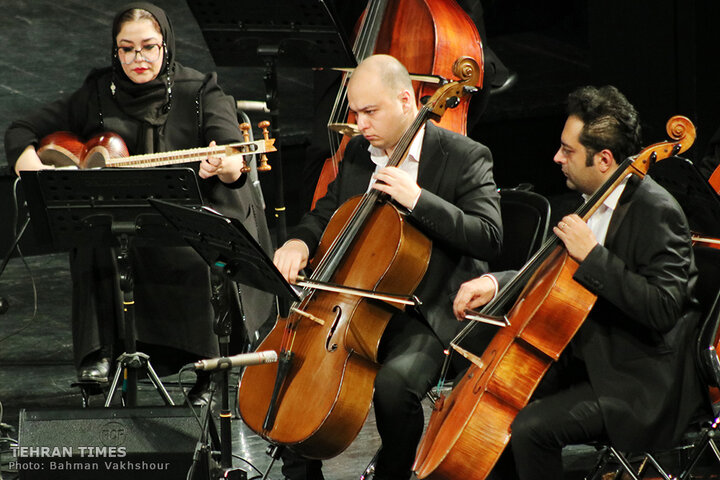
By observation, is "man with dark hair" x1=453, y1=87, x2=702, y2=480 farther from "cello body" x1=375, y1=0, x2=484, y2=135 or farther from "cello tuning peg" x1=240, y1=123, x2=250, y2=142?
"cello tuning peg" x1=240, y1=123, x2=250, y2=142

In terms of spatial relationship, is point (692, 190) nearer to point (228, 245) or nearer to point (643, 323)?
point (643, 323)

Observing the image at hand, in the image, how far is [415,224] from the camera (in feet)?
11.2

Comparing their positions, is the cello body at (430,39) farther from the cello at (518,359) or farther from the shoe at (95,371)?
the shoe at (95,371)

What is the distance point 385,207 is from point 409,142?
201 mm

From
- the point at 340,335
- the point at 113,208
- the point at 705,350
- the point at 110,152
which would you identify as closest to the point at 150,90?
the point at 110,152

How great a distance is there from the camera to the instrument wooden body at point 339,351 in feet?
10.6

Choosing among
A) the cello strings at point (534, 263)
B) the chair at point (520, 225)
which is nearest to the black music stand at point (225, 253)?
the cello strings at point (534, 263)

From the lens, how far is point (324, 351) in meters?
3.26

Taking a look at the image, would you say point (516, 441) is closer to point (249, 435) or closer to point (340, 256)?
point (340, 256)

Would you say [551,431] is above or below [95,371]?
above

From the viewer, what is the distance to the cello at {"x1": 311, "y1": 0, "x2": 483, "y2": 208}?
165 inches

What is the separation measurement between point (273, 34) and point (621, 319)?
161 cm

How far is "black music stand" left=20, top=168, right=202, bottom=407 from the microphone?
2.15ft

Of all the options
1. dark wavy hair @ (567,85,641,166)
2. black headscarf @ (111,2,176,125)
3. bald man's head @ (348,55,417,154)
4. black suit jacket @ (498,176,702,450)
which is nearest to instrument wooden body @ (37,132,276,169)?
black headscarf @ (111,2,176,125)
